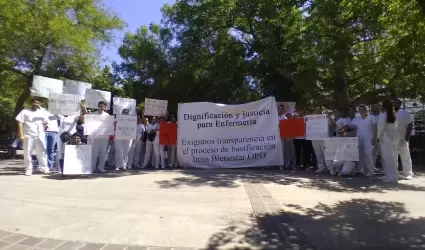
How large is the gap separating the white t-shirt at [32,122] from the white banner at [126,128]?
6.30 ft

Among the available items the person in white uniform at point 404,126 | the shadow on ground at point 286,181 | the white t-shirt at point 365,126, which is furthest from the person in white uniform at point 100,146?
the person in white uniform at point 404,126

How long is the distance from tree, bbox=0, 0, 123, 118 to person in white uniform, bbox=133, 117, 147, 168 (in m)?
5.18

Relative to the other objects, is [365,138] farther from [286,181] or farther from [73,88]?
[73,88]

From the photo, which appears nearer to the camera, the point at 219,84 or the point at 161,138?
the point at 161,138

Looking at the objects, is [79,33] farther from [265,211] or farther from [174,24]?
[265,211]

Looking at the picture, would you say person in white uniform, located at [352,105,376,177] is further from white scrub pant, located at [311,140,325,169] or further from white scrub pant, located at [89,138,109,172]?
white scrub pant, located at [89,138,109,172]

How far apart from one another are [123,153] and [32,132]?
2.49 metres

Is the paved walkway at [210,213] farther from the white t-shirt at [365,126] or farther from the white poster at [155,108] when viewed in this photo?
the white poster at [155,108]

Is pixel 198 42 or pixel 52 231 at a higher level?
pixel 198 42

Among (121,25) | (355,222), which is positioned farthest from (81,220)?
(121,25)

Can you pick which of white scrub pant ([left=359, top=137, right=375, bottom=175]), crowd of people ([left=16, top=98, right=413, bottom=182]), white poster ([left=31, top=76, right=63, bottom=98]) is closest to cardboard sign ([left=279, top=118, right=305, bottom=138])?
crowd of people ([left=16, top=98, right=413, bottom=182])

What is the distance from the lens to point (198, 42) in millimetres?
16016

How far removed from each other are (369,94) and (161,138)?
892cm

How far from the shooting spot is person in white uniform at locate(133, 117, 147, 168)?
35.4ft
